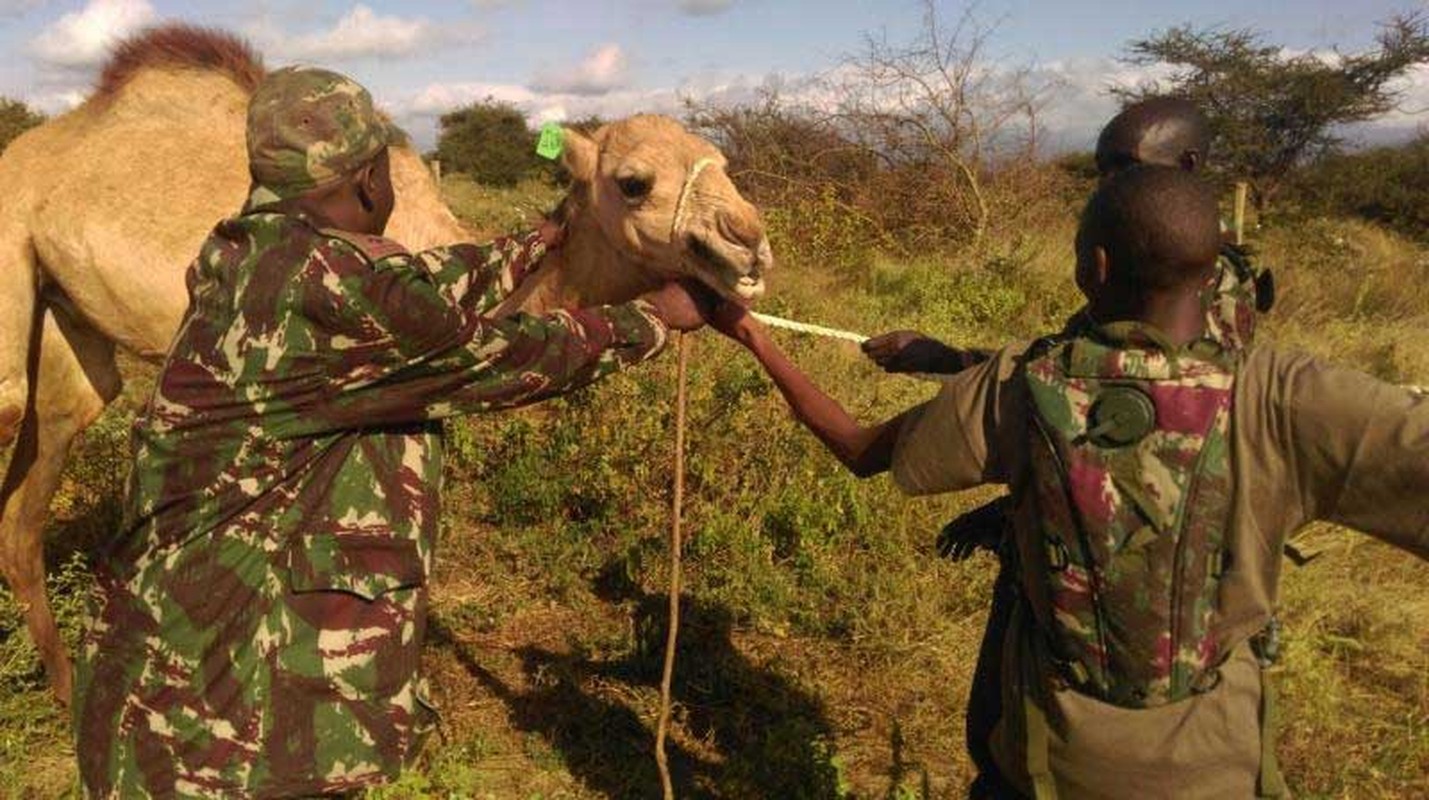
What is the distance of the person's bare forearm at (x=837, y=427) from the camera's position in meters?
2.29

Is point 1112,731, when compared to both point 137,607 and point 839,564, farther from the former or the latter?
point 839,564

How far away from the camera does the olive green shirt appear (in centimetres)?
163

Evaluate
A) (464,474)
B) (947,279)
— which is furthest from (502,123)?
(464,474)

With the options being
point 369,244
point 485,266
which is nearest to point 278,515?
point 369,244

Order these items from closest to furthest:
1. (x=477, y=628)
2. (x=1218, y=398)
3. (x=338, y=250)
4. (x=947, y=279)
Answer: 1. (x=1218, y=398)
2. (x=338, y=250)
3. (x=477, y=628)
4. (x=947, y=279)

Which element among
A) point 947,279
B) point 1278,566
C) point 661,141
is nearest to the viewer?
point 1278,566

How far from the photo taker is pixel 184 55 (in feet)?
15.7

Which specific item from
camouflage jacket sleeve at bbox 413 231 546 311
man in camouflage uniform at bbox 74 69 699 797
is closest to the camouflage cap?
man in camouflage uniform at bbox 74 69 699 797

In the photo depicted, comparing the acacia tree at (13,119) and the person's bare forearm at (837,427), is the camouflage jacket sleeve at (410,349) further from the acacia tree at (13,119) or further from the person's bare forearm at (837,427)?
the acacia tree at (13,119)

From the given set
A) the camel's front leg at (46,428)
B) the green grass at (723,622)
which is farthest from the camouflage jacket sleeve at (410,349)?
the camel's front leg at (46,428)

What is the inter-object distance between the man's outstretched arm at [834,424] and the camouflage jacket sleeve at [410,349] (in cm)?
39

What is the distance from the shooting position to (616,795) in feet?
12.4

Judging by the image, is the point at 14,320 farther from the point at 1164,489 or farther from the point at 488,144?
the point at 488,144

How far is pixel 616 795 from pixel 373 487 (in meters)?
1.93
